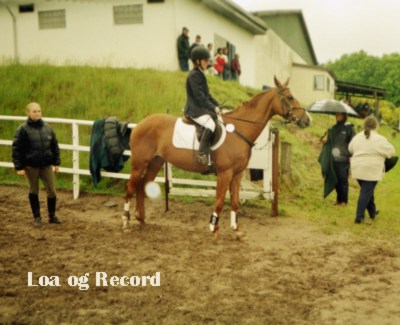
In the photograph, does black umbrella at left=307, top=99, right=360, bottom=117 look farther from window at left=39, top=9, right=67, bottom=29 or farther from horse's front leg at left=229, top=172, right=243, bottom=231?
window at left=39, top=9, right=67, bottom=29

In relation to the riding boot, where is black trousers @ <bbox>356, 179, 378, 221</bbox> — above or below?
below

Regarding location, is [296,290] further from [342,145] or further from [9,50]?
[9,50]

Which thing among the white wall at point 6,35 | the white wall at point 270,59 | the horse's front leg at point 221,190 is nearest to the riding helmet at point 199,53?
the horse's front leg at point 221,190

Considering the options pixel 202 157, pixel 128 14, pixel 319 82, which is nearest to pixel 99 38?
pixel 128 14

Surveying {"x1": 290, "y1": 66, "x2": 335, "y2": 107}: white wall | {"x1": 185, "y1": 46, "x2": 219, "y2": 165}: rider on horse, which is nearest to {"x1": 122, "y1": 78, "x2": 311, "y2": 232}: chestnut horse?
{"x1": 185, "y1": 46, "x2": 219, "y2": 165}: rider on horse

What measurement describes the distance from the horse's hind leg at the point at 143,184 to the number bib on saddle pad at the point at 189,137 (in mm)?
655

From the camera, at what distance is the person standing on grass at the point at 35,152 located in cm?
613

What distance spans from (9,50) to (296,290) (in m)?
17.9

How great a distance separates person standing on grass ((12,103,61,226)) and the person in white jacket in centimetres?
534

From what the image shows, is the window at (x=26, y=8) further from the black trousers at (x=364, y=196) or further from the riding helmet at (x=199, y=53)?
the black trousers at (x=364, y=196)

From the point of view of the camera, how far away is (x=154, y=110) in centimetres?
1105

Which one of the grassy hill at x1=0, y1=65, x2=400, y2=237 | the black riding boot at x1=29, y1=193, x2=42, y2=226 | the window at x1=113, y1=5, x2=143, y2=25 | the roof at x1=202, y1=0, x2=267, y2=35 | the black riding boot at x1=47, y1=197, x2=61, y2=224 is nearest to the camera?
the black riding boot at x1=29, y1=193, x2=42, y2=226

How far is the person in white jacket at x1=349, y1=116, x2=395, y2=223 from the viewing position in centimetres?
696

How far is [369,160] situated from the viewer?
6992mm
